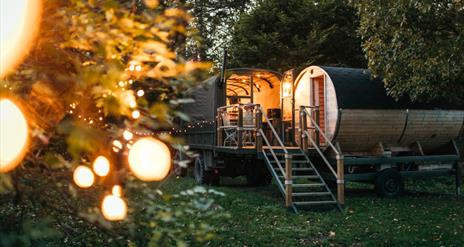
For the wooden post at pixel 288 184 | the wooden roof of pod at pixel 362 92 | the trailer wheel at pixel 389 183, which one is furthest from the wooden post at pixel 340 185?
the trailer wheel at pixel 389 183

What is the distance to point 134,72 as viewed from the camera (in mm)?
2592

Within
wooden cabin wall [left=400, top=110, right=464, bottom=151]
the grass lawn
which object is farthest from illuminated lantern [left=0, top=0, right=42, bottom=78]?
wooden cabin wall [left=400, top=110, right=464, bottom=151]

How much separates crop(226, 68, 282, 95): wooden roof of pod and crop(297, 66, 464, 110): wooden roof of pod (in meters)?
2.36

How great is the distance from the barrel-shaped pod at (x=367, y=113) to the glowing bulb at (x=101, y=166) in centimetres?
1184

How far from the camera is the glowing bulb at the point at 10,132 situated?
6.97 feet

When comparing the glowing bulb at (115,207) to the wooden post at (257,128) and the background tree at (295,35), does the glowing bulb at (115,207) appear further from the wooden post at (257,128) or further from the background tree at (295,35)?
the background tree at (295,35)

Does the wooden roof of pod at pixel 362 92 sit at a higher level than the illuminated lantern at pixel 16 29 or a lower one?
higher

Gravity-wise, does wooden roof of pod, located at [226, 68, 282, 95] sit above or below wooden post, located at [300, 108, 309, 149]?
above

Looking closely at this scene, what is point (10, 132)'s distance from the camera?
214cm

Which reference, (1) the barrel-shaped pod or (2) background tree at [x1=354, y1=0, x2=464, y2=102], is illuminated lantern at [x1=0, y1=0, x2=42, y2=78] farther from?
(1) the barrel-shaped pod

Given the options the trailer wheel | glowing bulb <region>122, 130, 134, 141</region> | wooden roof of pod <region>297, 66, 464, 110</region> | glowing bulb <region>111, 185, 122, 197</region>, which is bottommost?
the trailer wheel

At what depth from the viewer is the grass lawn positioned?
8.48 metres

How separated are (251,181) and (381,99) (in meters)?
6.15

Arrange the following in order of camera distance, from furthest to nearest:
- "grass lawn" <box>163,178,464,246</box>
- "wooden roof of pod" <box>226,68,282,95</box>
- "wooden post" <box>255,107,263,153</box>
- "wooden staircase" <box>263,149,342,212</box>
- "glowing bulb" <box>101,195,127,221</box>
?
"wooden roof of pod" <box>226,68,282,95</box> < "wooden post" <box>255,107,263,153</box> < "wooden staircase" <box>263,149,342,212</box> < "grass lawn" <box>163,178,464,246</box> < "glowing bulb" <box>101,195,127,221</box>
